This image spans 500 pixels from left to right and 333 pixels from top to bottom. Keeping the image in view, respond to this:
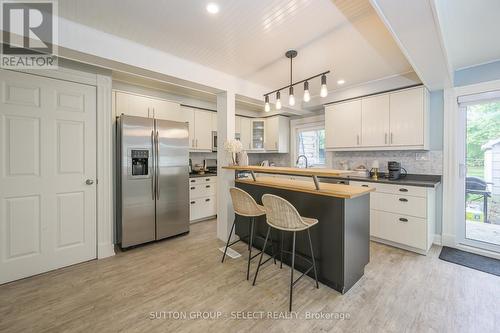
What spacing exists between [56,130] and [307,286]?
10.7ft

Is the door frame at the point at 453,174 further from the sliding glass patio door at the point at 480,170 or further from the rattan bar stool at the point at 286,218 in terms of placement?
the rattan bar stool at the point at 286,218

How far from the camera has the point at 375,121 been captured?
350cm

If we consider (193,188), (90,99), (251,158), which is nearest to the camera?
(90,99)

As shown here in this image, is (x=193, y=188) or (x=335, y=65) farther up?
(x=335, y=65)

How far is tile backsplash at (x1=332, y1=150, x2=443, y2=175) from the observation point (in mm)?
3192

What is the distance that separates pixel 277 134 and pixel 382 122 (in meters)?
2.23

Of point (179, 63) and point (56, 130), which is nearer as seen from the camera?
point (56, 130)

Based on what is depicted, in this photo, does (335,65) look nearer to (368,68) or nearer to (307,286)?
(368,68)

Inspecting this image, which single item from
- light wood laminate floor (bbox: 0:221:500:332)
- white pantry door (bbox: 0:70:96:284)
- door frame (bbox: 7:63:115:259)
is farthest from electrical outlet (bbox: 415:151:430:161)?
white pantry door (bbox: 0:70:96:284)

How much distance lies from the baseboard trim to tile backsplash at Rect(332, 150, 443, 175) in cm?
416

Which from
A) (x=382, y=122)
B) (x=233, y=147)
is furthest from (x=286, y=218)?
(x=382, y=122)

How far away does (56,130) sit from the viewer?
8.11 ft

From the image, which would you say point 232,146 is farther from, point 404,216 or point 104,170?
point 404,216

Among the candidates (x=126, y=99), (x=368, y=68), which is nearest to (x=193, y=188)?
(x=126, y=99)
